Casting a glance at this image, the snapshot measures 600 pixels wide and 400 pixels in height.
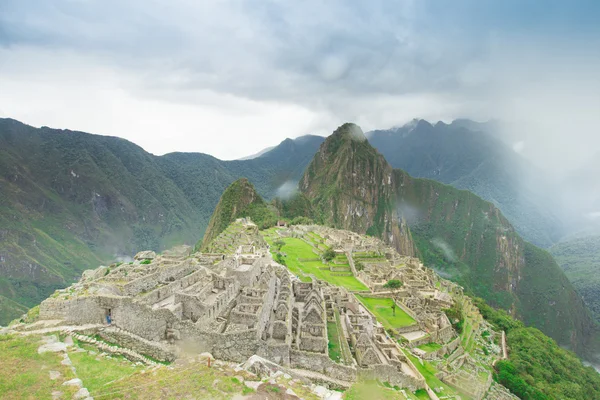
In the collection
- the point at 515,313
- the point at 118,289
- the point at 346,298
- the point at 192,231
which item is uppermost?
the point at 118,289

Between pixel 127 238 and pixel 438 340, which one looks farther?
pixel 127 238

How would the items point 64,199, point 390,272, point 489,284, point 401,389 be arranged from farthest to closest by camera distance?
point 489,284, point 64,199, point 390,272, point 401,389

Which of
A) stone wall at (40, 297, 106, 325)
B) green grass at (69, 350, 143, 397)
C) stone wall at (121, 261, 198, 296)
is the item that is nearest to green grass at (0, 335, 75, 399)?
green grass at (69, 350, 143, 397)

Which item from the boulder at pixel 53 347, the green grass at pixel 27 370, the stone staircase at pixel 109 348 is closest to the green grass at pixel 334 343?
the stone staircase at pixel 109 348

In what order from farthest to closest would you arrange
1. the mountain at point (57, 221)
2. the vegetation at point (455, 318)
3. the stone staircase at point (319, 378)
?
the mountain at point (57, 221) → the vegetation at point (455, 318) → the stone staircase at point (319, 378)

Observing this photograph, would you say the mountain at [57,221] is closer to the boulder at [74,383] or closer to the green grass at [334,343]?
the green grass at [334,343]

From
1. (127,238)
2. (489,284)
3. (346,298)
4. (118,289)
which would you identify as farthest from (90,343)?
(489,284)

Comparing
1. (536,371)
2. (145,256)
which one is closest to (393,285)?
(536,371)

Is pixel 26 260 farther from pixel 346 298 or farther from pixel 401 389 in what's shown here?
pixel 401 389
